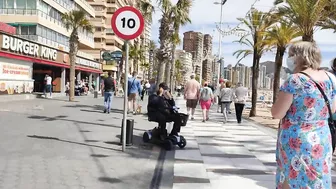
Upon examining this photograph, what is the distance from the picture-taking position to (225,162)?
7.02 meters

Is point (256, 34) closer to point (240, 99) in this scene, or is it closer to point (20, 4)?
point (240, 99)

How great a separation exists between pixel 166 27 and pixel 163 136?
333 inches

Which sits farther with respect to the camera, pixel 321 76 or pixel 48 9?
pixel 48 9

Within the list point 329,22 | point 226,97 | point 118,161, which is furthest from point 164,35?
point 118,161

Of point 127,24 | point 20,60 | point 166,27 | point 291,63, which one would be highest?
point 166,27

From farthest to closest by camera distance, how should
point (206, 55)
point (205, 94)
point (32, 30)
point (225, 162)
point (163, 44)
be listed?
point (206, 55) → point (32, 30) → point (163, 44) → point (205, 94) → point (225, 162)

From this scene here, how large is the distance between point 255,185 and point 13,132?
20.3 ft

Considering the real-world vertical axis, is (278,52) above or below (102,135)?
above

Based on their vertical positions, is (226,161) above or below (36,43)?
below

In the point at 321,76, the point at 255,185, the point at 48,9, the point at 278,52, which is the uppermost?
the point at 48,9

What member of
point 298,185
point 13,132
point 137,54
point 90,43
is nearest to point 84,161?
point 13,132

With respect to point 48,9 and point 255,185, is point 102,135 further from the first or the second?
point 48,9

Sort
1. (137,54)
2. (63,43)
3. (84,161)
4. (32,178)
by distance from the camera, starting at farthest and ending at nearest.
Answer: (137,54)
(63,43)
(84,161)
(32,178)

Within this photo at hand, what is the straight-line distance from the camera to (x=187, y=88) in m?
14.6
